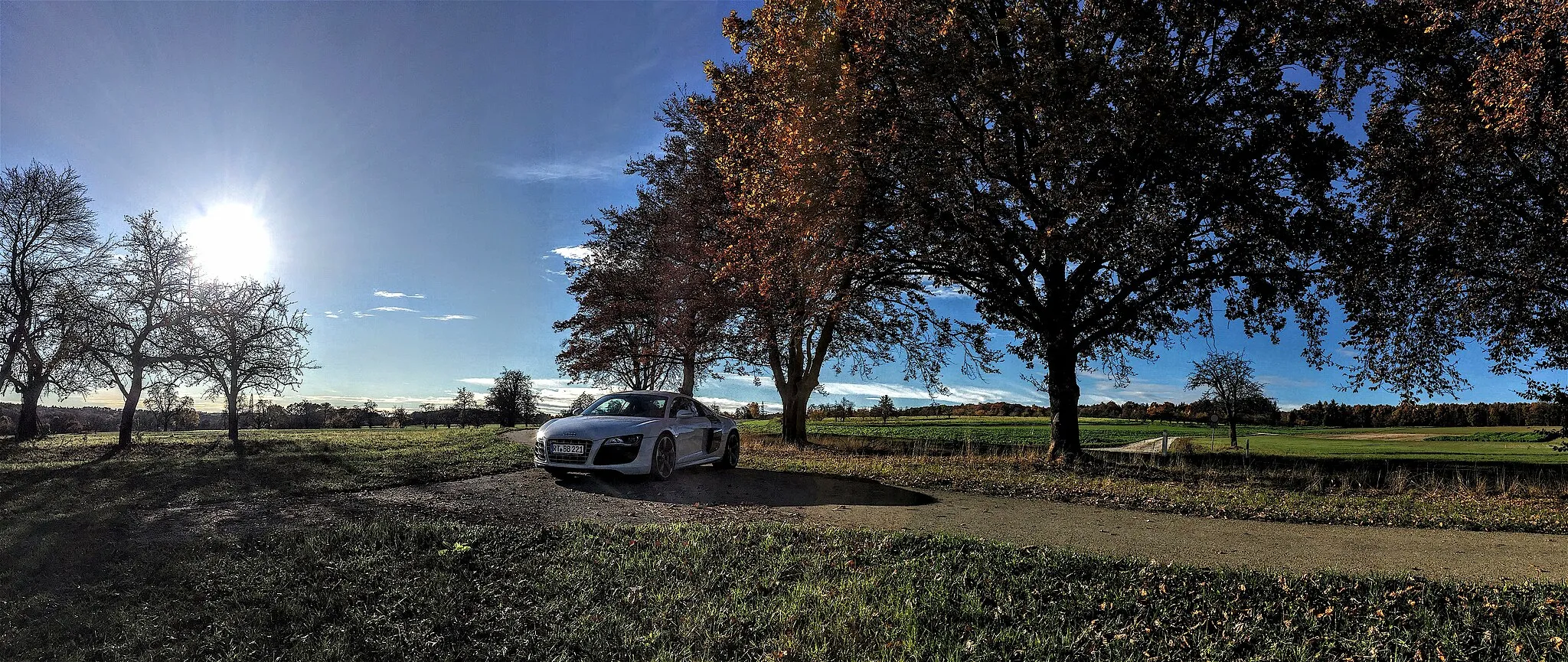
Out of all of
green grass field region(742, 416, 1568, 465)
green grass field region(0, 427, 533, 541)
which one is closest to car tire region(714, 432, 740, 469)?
green grass field region(0, 427, 533, 541)

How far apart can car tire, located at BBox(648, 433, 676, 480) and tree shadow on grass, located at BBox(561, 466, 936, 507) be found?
159 mm

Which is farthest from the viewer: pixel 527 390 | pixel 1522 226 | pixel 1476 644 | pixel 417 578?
pixel 527 390

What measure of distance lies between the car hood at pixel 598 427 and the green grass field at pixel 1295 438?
13111 mm

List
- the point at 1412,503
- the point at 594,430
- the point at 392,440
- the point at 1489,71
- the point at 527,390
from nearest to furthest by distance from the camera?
the point at 1412,503 → the point at 594,430 → the point at 1489,71 → the point at 392,440 → the point at 527,390

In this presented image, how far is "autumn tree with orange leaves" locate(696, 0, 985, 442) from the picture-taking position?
583 inches

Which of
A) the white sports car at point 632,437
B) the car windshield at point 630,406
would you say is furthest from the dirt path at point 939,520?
the car windshield at point 630,406

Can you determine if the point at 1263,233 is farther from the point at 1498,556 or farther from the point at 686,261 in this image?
the point at 686,261

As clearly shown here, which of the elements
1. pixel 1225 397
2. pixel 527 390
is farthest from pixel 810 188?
pixel 527 390

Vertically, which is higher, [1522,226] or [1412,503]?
[1522,226]

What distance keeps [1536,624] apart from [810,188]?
39.5 ft

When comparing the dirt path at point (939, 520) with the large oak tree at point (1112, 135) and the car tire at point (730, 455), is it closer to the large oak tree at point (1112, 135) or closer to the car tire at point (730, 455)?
→ the car tire at point (730, 455)

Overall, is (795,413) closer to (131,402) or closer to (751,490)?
(751,490)

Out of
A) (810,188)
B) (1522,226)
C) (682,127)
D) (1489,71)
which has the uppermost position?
(682,127)

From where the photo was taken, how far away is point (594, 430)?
11.3 meters
